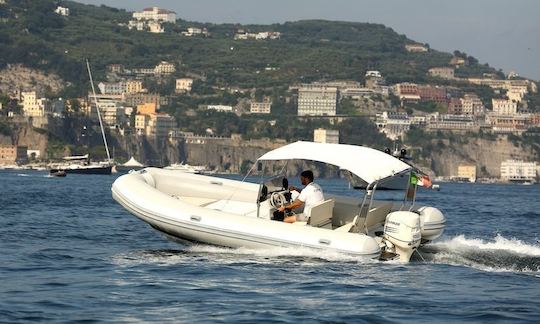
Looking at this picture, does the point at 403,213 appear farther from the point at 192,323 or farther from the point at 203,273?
the point at 192,323

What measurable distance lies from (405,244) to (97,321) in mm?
6360

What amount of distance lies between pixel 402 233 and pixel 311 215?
1.44 meters

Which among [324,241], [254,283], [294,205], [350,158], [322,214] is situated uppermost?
[350,158]

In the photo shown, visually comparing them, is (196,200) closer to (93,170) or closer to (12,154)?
(93,170)

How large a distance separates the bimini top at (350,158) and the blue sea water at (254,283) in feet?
4.67

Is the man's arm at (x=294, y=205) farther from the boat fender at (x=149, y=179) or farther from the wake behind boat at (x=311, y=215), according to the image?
the boat fender at (x=149, y=179)

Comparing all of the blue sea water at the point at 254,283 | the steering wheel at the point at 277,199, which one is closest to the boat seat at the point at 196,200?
the blue sea water at the point at 254,283

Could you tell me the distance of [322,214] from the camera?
73.4 ft

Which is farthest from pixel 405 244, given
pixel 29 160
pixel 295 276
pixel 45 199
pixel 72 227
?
pixel 29 160

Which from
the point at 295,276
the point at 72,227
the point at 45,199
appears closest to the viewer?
the point at 295,276

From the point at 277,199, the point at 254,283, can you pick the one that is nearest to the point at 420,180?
the point at 277,199

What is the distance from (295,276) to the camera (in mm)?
20000

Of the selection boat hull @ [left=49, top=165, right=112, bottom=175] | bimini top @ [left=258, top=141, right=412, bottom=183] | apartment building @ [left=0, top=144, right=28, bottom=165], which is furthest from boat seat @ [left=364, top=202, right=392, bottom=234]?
apartment building @ [left=0, top=144, right=28, bottom=165]

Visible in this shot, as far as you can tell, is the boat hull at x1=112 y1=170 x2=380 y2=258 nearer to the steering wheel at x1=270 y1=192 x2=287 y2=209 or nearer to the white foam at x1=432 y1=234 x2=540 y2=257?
the steering wheel at x1=270 y1=192 x2=287 y2=209
